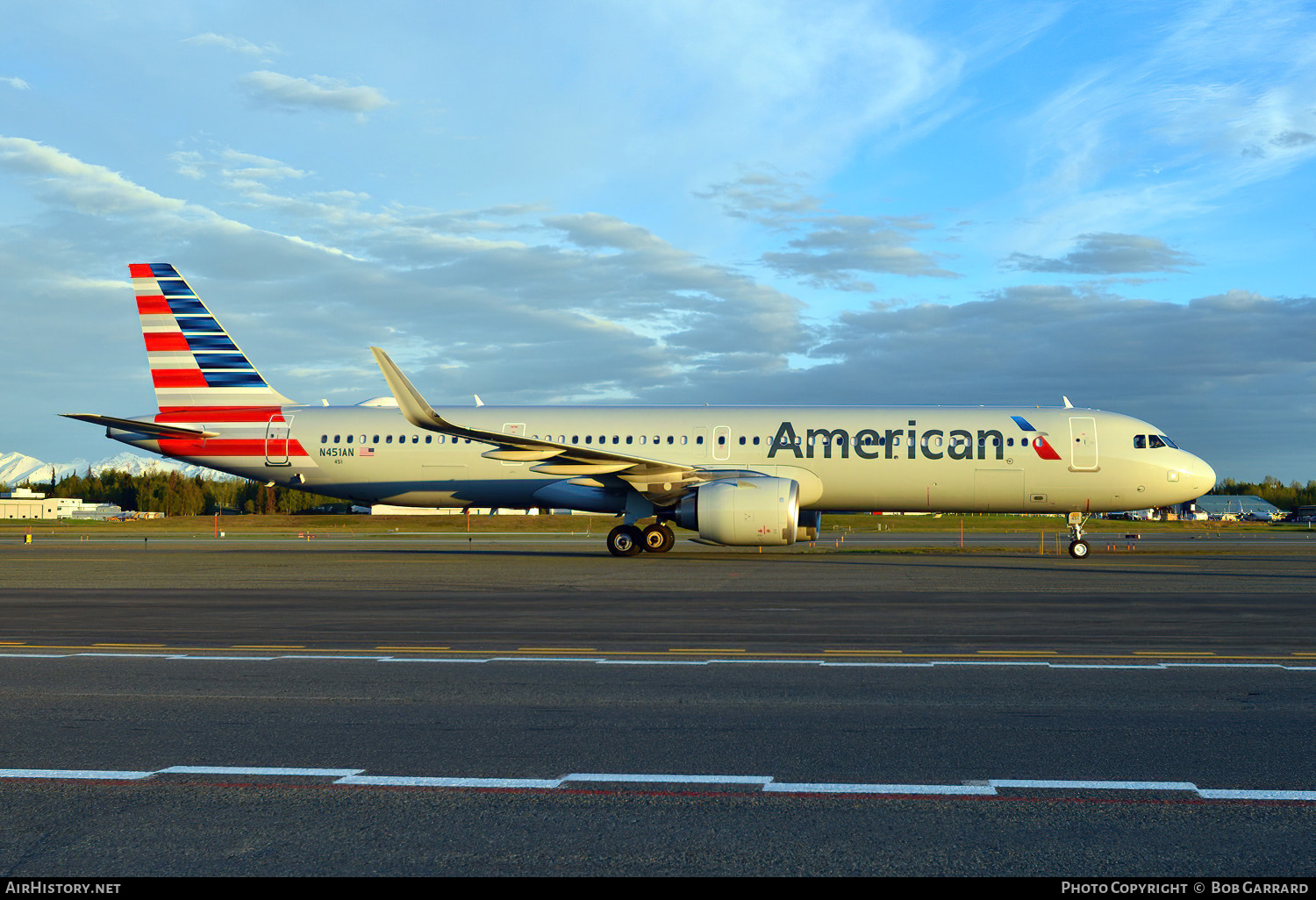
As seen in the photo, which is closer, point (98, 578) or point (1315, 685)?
point (1315, 685)

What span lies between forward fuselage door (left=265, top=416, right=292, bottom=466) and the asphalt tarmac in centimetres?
1517

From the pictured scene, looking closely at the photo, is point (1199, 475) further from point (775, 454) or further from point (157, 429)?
point (157, 429)

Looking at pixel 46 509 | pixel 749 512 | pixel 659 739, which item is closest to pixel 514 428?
pixel 749 512

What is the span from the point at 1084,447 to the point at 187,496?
375 ft

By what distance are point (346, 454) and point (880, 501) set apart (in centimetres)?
1531

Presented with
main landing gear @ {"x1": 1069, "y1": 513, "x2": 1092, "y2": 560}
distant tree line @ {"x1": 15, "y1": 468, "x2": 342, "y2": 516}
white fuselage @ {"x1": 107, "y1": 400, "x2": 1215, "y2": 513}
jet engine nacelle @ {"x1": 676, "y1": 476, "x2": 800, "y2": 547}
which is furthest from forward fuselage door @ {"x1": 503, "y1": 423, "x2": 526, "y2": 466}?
distant tree line @ {"x1": 15, "y1": 468, "x2": 342, "y2": 516}

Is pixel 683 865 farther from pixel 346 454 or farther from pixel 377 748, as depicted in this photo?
pixel 346 454

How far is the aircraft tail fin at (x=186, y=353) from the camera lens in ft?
96.8

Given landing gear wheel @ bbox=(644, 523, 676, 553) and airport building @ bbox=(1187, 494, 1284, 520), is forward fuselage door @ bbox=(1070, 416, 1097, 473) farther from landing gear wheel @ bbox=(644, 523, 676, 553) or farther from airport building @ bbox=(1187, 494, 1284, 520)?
airport building @ bbox=(1187, 494, 1284, 520)

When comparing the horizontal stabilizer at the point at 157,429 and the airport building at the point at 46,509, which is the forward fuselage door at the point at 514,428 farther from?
the airport building at the point at 46,509

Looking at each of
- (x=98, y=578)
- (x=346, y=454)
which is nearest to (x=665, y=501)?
(x=346, y=454)

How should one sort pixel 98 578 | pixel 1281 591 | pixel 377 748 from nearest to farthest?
1. pixel 377 748
2. pixel 1281 591
3. pixel 98 578

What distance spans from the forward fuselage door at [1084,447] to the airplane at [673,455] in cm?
3

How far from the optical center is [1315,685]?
7.95 meters
